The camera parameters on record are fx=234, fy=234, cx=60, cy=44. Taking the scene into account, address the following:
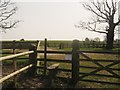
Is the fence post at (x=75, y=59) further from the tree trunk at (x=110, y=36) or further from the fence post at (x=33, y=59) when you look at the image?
the tree trunk at (x=110, y=36)

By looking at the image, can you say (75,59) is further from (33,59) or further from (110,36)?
(110,36)

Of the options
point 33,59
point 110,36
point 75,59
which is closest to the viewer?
point 75,59

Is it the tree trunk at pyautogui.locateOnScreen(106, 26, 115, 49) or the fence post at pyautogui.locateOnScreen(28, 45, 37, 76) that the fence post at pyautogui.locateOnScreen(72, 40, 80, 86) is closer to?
the fence post at pyautogui.locateOnScreen(28, 45, 37, 76)

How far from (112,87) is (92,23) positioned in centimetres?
4156

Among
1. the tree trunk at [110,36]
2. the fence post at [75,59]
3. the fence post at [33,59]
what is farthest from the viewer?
the tree trunk at [110,36]

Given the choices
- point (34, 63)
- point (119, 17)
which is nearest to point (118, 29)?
point (119, 17)

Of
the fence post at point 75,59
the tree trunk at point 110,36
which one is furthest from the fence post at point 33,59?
the tree trunk at point 110,36

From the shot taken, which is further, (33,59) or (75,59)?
(33,59)

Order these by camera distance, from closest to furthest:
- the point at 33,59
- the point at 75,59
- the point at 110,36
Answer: the point at 75,59 < the point at 33,59 < the point at 110,36

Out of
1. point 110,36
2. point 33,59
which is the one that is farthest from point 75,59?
point 110,36

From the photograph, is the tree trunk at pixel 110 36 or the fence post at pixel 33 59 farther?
the tree trunk at pixel 110 36

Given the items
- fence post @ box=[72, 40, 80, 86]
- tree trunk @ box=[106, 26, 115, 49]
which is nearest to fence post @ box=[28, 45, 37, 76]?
fence post @ box=[72, 40, 80, 86]

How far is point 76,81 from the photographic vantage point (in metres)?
9.00

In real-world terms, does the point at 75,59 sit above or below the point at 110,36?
below
